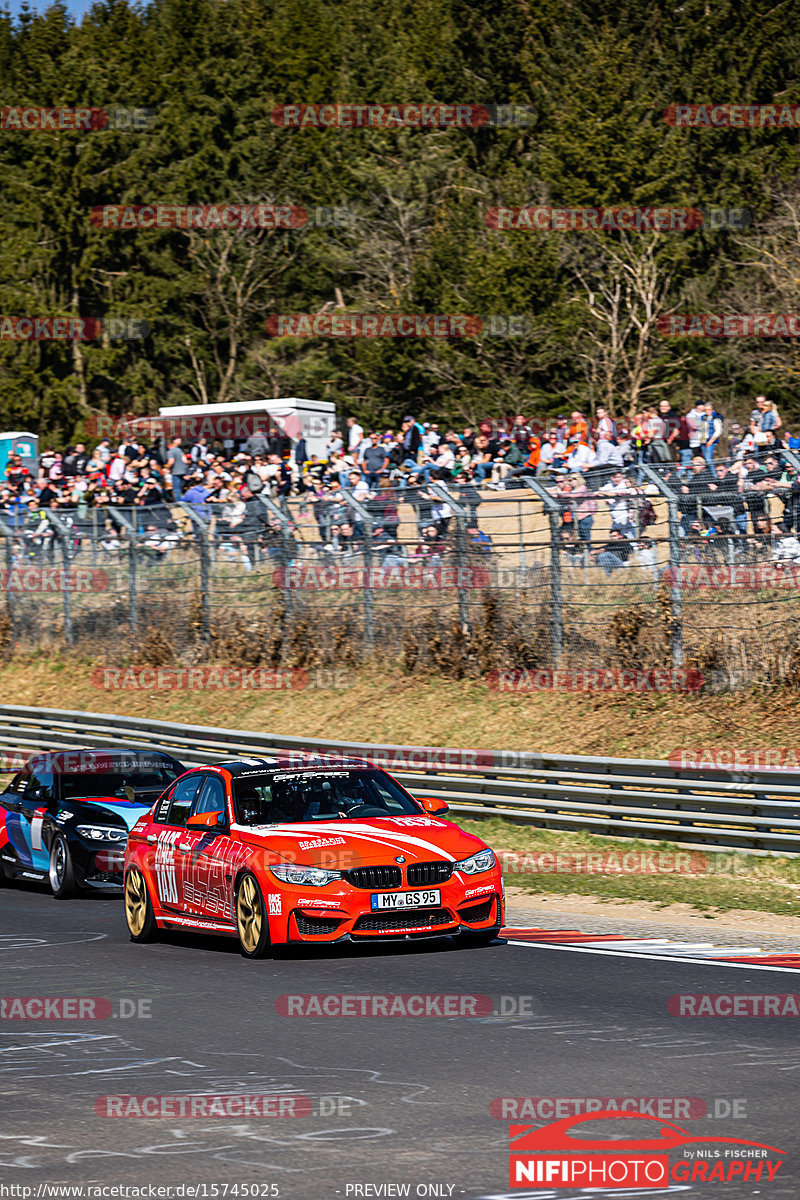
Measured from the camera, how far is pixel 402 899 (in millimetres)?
11180

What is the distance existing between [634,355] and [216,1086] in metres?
42.6

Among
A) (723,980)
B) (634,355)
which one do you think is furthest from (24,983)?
(634,355)

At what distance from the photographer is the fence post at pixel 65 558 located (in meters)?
29.4

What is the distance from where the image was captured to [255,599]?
27.3 meters

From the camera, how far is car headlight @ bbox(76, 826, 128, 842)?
52.4ft

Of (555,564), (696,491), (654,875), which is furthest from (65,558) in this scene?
(654,875)

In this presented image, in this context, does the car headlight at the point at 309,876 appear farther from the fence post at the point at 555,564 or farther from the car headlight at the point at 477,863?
the fence post at the point at 555,564

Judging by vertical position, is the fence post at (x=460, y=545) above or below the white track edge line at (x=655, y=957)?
above

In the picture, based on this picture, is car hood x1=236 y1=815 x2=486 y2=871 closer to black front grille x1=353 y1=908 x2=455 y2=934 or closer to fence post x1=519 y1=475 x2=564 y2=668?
black front grille x1=353 y1=908 x2=455 y2=934

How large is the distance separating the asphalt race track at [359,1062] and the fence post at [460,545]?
1084 centimetres

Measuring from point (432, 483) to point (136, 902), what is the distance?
11.0m

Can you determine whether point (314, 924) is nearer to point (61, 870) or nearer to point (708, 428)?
point (61, 870)

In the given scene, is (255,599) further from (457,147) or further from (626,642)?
(457,147)

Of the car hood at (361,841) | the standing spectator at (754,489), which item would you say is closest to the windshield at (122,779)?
the car hood at (361,841)
